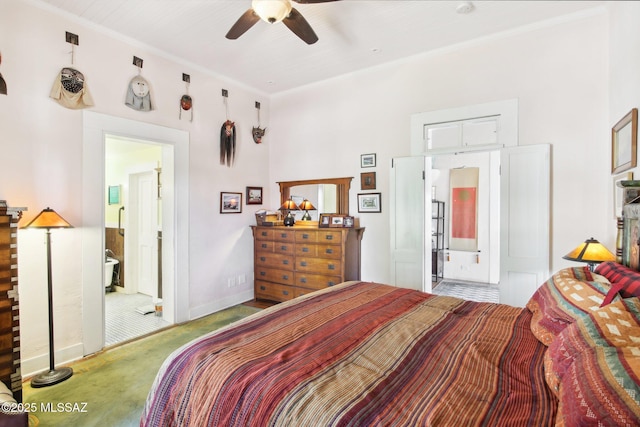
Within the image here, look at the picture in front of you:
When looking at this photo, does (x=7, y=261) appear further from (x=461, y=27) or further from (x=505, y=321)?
(x=461, y=27)

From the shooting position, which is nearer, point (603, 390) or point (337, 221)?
point (603, 390)

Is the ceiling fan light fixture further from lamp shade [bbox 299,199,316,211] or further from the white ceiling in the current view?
lamp shade [bbox 299,199,316,211]

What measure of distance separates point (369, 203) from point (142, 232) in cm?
367

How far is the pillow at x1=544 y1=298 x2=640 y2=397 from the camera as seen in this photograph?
3.26 ft

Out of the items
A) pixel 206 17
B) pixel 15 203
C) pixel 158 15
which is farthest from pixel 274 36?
pixel 15 203

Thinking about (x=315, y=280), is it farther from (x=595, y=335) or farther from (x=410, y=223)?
(x=595, y=335)

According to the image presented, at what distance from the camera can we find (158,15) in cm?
285

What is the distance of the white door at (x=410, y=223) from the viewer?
3.68m

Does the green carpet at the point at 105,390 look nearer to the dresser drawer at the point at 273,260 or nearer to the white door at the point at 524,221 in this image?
the dresser drawer at the point at 273,260

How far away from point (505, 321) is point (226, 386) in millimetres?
1545

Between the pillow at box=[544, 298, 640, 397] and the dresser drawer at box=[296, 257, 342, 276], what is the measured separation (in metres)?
2.73

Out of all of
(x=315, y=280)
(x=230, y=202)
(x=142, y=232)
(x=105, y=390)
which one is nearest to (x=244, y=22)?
(x=230, y=202)

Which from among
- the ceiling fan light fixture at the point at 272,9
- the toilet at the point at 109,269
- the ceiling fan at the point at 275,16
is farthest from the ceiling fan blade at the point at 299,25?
the toilet at the point at 109,269

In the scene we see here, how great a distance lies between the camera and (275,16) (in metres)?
2.19
